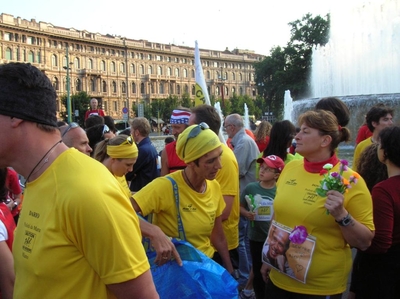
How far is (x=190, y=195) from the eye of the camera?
299 centimetres

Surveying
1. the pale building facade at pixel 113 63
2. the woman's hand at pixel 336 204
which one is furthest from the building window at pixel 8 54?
the woman's hand at pixel 336 204

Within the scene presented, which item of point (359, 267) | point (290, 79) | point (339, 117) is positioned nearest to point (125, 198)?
point (359, 267)

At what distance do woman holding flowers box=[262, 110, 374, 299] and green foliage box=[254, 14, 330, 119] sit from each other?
48641 millimetres

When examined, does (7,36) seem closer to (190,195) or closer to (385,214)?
(190,195)

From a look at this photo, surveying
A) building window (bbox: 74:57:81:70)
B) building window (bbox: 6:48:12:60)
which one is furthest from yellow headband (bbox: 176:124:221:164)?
building window (bbox: 74:57:81:70)

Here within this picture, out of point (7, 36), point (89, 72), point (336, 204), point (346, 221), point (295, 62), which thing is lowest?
point (346, 221)

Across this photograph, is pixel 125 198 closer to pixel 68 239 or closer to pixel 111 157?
pixel 68 239

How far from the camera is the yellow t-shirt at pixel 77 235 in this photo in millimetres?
1403

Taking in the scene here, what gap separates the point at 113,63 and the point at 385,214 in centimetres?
9174

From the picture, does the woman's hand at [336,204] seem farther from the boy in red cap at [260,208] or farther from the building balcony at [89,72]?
the building balcony at [89,72]

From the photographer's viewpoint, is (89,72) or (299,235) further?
(89,72)

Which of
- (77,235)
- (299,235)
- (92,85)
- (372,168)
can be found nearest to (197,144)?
(299,235)

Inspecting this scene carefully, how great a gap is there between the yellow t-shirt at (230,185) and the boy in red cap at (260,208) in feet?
0.88

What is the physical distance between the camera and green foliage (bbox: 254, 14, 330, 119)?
5072 cm
